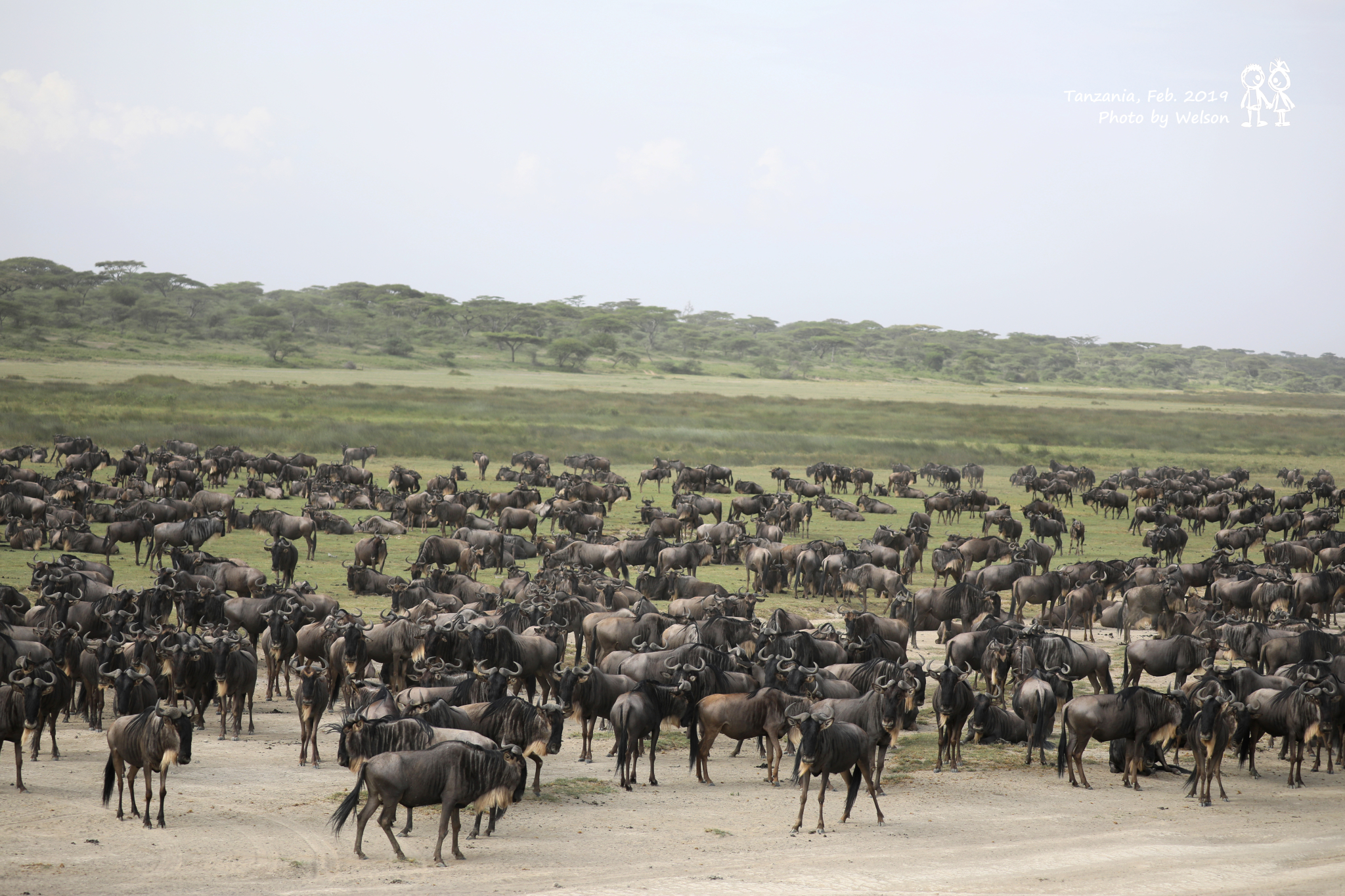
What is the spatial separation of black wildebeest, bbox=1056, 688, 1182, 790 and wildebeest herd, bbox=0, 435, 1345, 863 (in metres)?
0.03

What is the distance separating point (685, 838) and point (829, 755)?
1.68 m

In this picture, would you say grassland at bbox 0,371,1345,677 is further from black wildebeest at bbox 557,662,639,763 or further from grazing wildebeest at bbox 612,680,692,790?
grazing wildebeest at bbox 612,680,692,790

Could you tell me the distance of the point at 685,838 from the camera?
35.6 feet

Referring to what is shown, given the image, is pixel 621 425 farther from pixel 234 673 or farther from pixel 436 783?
pixel 436 783

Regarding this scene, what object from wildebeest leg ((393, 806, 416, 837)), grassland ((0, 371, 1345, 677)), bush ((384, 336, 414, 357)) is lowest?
wildebeest leg ((393, 806, 416, 837))

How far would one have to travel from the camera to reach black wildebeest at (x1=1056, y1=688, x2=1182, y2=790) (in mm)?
12805

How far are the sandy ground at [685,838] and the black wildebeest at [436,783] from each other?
1.28 feet

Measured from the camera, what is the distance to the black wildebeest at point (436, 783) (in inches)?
382

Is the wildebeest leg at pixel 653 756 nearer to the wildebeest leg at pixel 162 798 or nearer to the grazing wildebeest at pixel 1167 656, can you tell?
the wildebeest leg at pixel 162 798

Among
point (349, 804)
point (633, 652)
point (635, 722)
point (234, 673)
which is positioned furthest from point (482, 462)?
point (349, 804)

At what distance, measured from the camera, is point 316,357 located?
107 meters

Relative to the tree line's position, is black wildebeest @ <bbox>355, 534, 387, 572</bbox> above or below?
below

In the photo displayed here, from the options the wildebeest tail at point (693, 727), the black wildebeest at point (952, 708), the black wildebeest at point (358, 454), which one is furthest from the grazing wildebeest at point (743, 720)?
the black wildebeest at point (358, 454)

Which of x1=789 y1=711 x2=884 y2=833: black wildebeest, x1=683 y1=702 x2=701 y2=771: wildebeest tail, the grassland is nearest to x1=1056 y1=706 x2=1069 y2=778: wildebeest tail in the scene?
x1=789 y1=711 x2=884 y2=833: black wildebeest
